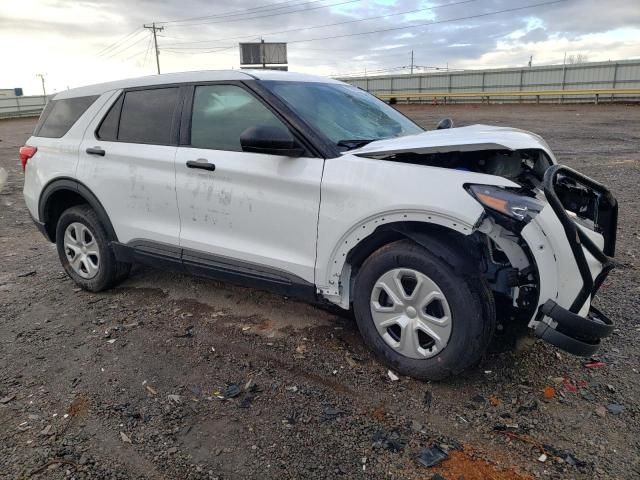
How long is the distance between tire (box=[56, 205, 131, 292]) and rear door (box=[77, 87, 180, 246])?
0.27m

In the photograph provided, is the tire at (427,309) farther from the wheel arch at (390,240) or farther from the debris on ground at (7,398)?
the debris on ground at (7,398)

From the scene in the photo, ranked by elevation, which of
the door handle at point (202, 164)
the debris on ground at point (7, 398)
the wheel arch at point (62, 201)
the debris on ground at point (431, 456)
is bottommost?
the debris on ground at point (431, 456)

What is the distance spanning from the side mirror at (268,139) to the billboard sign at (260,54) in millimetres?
41963

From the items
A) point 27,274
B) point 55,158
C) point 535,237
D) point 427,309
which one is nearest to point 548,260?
point 535,237

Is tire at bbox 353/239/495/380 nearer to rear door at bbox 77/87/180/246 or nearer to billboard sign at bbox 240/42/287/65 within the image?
rear door at bbox 77/87/180/246

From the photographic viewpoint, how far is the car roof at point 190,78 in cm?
365

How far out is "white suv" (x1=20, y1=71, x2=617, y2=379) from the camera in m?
2.66

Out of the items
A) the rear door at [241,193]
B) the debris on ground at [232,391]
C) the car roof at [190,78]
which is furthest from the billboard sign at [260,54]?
the debris on ground at [232,391]

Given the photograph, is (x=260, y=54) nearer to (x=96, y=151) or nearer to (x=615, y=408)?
(x=96, y=151)

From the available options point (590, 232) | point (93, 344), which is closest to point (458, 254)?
point (590, 232)

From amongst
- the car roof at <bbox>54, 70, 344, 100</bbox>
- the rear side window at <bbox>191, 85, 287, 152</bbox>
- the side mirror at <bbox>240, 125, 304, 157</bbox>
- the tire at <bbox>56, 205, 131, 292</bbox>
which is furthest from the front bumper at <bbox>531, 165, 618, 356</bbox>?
the tire at <bbox>56, 205, 131, 292</bbox>

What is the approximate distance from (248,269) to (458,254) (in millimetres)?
1450

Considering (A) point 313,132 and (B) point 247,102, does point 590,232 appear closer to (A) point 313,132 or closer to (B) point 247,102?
(A) point 313,132

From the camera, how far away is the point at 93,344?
12.0ft
